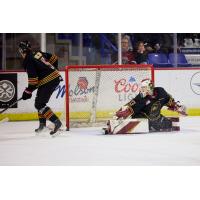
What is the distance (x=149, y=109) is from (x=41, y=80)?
78 cm

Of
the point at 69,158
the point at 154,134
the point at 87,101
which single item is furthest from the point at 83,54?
the point at 69,158

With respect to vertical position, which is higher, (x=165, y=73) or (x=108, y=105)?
(x=165, y=73)

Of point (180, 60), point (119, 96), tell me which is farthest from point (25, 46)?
point (180, 60)

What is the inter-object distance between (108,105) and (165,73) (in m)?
0.87

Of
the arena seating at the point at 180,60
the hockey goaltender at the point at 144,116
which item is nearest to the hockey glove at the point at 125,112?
the hockey goaltender at the point at 144,116

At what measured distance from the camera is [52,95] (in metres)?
3.49

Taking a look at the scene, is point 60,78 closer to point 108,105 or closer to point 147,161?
point 108,105

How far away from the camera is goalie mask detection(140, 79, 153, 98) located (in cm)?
345

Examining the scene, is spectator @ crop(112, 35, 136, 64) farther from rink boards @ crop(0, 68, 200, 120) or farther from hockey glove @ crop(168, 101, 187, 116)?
hockey glove @ crop(168, 101, 187, 116)

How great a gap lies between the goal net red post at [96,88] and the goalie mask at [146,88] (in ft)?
0.24

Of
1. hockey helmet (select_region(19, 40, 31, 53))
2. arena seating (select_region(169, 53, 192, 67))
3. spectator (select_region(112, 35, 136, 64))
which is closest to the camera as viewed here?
hockey helmet (select_region(19, 40, 31, 53))

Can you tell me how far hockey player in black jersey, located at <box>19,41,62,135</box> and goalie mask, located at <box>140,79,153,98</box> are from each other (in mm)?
593

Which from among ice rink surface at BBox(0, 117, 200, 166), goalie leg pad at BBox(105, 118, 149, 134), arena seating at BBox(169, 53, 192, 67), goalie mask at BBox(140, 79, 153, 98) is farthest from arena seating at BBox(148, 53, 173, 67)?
goalie leg pad at BBox(105, 118, 149, 134)

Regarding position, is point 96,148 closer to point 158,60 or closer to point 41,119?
point 41,119
